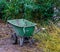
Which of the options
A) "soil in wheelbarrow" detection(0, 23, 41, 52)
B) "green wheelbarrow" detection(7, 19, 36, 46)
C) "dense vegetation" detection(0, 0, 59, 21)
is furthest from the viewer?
"dense vegetation" detection(0, 0, 59, 21)

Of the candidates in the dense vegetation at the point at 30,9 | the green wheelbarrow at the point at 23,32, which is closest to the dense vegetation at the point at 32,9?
the dense vegetation at the point at 30,9

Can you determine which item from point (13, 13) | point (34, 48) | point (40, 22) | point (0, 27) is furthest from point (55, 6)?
point (34, 48)

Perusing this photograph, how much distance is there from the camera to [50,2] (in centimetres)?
872

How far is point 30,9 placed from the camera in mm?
8750

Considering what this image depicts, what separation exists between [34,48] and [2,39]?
1.49m

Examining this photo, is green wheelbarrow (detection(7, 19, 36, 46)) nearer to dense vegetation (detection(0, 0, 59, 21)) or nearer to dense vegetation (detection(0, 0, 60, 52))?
dense vegetation (detection(0, 0, 60, 52))

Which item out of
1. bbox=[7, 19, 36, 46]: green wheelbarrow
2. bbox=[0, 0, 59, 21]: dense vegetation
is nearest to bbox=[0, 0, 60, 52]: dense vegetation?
bbox=[0, 0, 59, 21]: dense vegetation

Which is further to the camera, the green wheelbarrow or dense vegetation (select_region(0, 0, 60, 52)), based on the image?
dense vegetation (select_region(0, 0, 60, 52))

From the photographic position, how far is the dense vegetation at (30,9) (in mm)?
8703

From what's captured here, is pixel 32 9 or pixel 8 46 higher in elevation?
pixel 32 9

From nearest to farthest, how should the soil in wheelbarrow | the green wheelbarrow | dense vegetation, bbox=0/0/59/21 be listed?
the soil in wheelbarrow → the green wheelbarrow → dense vegetation, bbox=0/0/59/21

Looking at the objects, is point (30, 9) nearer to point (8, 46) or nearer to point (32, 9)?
point (32, 9)

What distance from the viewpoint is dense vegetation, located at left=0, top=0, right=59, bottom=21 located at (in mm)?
8703

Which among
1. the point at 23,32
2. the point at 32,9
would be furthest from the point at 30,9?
the point at 23,32
